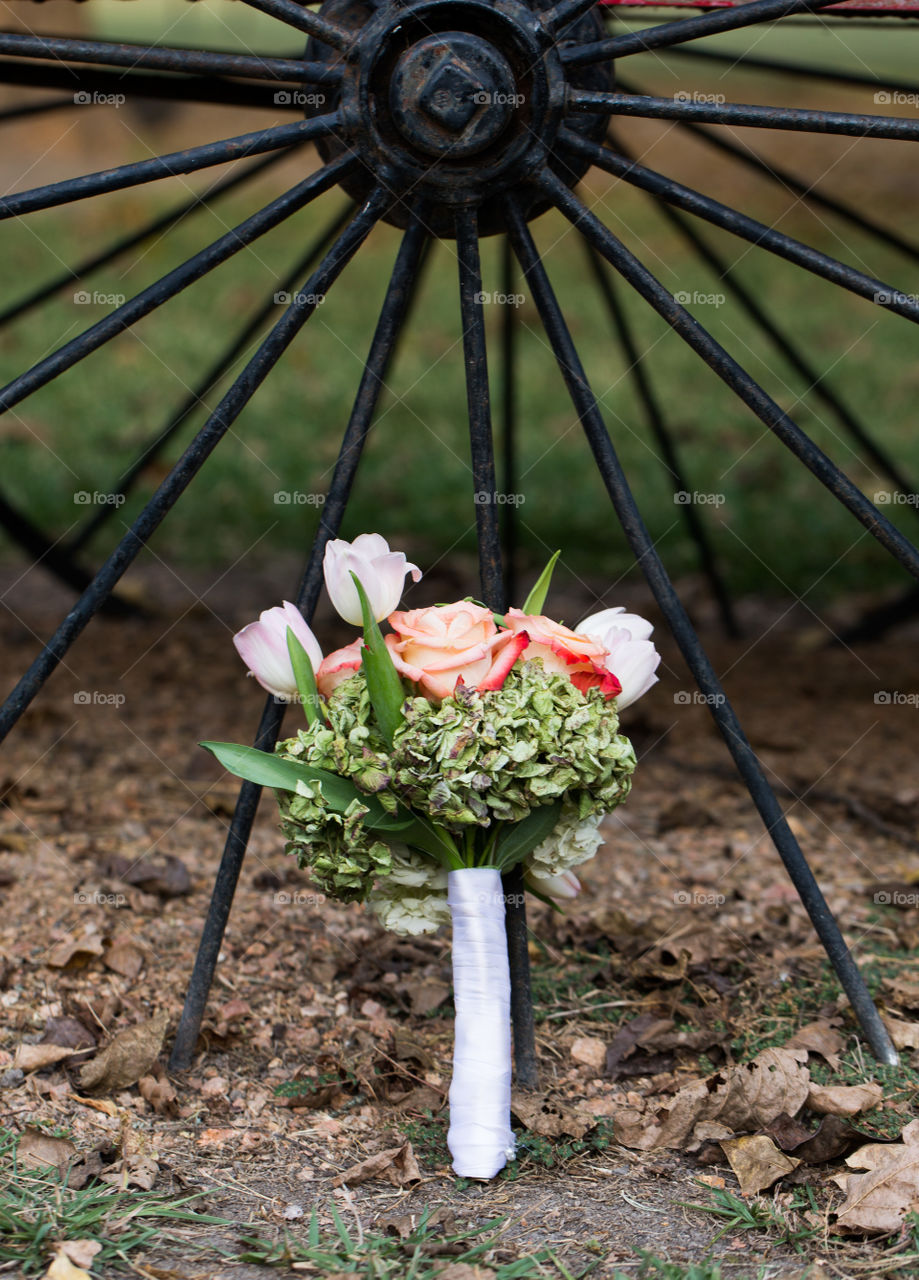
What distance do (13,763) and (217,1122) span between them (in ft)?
4.72

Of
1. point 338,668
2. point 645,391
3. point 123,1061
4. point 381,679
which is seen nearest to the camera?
point 381,679

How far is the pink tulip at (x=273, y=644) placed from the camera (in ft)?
5.34

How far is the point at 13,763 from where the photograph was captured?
2891 millimetres

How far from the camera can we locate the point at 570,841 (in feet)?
5.41

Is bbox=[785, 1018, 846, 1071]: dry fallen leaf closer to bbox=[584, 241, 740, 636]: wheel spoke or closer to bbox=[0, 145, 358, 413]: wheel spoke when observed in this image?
bbox=[584, 241, 740, 636]: wheel spoke

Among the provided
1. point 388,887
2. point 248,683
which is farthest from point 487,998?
point 248,683

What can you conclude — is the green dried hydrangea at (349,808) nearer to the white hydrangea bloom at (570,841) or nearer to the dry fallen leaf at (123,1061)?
the white hydrangea bloom at (570,841)

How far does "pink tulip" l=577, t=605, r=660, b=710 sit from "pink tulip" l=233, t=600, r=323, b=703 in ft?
1.35

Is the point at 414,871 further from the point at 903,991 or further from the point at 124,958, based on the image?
the point at 903,991

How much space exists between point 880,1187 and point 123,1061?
1.08 meters

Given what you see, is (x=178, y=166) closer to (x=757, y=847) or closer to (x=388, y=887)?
(x=388, y=887)

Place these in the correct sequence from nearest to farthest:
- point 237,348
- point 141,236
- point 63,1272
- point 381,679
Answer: point 63,1272 < point 381,679 < point 141,236 < point 237,348

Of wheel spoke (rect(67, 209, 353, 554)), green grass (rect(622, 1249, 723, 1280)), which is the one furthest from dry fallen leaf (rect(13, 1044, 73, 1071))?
wheel spoke (rect(67, 209, 353, 554))

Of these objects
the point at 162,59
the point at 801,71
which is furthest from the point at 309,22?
the point at 801,71
